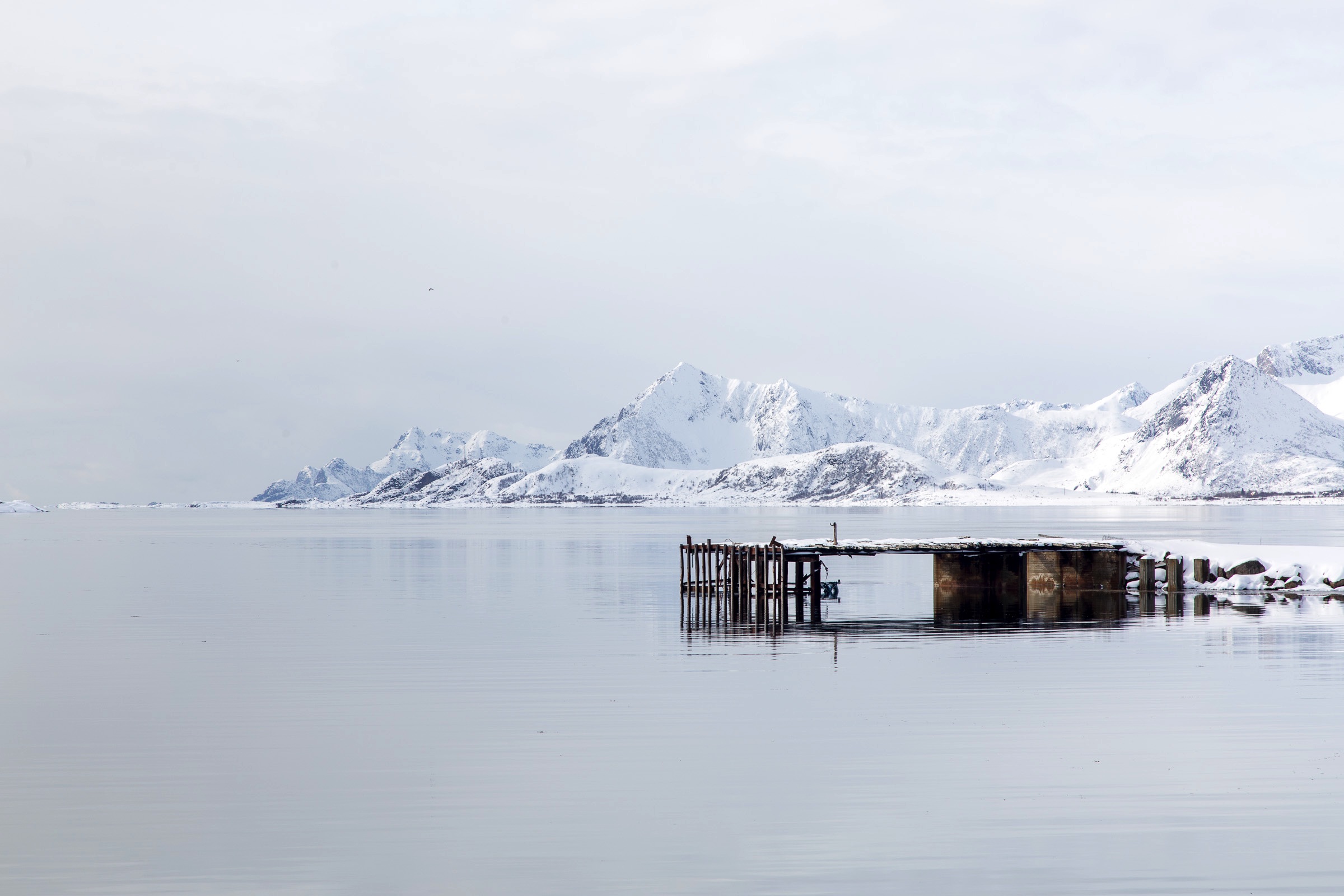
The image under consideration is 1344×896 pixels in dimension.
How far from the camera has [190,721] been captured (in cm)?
2845

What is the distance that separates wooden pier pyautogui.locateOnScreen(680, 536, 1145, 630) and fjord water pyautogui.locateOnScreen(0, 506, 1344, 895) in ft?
27.9

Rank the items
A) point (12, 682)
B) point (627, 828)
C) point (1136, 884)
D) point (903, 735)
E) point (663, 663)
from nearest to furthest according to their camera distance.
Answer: point (1136, 884), point (627, 828), point (903, 735), point (12, 682), point (663, 663)

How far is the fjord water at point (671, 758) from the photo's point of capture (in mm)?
17141

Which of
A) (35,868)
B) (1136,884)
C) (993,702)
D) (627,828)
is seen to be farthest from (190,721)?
(1136,884)

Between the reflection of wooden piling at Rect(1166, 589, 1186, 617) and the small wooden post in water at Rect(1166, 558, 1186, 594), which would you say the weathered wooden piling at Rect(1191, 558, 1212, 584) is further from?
the reflection of wooden piling at Rect(1166, 589, 1186, 617)

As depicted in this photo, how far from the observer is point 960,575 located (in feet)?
214

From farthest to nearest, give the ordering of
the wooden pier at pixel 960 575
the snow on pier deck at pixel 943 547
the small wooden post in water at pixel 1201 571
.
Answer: the small wooden post in water at pixel 1201 571, the snow on pier deck at pixel 943 547, the wooden pier at pixel 960 575

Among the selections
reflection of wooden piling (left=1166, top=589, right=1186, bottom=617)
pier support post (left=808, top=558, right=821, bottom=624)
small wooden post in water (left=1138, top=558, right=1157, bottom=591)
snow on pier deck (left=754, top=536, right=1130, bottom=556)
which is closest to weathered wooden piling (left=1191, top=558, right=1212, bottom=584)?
small wooden post in water (left=1138, top=558, right=1157, bottom=591)

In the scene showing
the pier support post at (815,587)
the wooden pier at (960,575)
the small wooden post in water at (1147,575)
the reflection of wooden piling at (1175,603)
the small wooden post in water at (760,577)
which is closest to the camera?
the reflection of wooden piling at (1175,603)

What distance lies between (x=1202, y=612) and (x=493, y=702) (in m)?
33.0

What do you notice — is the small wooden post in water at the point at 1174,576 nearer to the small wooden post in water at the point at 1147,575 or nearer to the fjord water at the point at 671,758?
the small wooden post in water at the point at 1147,575

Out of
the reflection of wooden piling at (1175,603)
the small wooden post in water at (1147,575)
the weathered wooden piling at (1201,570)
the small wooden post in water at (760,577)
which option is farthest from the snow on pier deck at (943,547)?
the reflection of wooden piling at (1175,603)

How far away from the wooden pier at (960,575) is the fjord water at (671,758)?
8.49m

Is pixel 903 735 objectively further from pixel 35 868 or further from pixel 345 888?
pixel 35 868
